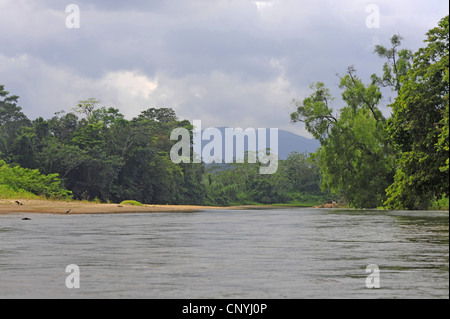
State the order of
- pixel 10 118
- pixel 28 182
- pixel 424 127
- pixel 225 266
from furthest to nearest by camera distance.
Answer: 1. pixel 10 118
2. pixel 28 182
3. pixel 424 127
4. pixel 225 266

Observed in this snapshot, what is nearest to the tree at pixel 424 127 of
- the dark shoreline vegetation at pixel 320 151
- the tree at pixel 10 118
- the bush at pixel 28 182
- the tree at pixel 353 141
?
the dark shoreline vegetation at pixel 320 151

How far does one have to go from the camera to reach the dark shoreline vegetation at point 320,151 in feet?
100

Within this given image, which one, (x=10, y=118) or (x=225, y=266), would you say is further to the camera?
(x=10, y=118)

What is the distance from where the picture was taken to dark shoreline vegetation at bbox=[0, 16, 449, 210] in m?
30.6

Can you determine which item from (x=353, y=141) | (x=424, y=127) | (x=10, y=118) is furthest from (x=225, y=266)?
(x=10, y=118)

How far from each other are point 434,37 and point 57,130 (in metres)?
56.5

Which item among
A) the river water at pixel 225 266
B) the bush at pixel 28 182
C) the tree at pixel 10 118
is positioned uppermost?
the tree at pixel 10 118

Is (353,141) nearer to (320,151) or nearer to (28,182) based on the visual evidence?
(320,151)

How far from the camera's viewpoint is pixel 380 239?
71.0 ft

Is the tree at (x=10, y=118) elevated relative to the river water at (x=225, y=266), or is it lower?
elevated

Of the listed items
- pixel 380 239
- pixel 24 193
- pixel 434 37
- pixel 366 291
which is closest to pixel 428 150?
pixel 434 37

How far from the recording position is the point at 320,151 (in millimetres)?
62969

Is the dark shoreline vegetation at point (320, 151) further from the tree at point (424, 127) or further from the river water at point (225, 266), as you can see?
the river water at point (225, 266)
